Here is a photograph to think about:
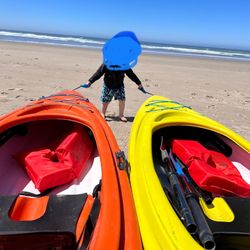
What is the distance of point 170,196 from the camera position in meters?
2.33

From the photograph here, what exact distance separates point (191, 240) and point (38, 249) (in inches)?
35.9

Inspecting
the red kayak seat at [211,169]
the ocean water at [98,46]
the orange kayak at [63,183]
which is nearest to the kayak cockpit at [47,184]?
the orange kayak at [63,183]

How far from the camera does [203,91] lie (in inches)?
362

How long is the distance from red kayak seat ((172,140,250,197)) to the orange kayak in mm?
660

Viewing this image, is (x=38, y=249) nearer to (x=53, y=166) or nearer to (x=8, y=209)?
(x=8, y=209)

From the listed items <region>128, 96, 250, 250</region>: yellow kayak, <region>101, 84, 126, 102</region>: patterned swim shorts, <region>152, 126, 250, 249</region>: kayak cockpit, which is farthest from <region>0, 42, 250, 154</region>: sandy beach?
<region>152, 126, 250, 249</region>: kayak cockpit

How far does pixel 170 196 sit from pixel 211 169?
0.55m

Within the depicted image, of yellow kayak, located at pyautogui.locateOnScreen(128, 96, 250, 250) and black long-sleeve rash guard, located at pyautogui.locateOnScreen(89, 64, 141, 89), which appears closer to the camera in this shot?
yellow kayak, located at pyautogui.locateOnScreen(128, 96, 250, 250)

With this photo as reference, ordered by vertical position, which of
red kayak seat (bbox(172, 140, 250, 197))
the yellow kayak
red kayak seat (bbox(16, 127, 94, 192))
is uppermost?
the yellow kayak

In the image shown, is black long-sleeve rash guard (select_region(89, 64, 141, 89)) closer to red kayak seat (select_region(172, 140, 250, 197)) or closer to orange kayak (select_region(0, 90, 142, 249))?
orange kayak (select_region(0, 90, 142, 249))

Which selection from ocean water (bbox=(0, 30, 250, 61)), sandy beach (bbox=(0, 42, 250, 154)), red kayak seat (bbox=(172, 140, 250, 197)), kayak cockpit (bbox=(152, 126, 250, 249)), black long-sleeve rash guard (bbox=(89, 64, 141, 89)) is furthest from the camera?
ocean water (bbox=(0, 30, 250, 61))

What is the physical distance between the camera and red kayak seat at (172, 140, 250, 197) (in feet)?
8.30

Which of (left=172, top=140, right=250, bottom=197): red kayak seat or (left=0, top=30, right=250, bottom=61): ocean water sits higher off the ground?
(left=172, top=140, right=250, bottom=197): red kayak seat

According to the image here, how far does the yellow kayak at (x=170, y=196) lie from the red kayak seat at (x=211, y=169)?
55 mm
